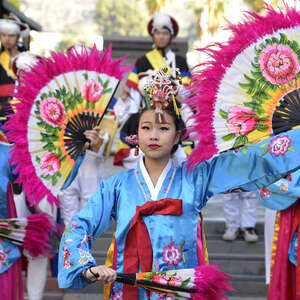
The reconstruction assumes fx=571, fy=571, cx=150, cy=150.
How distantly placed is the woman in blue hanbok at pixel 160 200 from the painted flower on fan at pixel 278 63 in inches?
16.0

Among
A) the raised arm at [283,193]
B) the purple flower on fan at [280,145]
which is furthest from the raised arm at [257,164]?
the raised arm at [283,193]

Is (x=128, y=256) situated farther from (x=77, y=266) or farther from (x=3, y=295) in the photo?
(x=3, y=295)

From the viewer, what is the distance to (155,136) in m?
2.87

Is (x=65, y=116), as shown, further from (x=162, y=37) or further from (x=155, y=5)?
(x=155, y=5)

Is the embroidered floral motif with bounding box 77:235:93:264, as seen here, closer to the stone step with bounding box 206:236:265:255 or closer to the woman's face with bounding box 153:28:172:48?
the stone step with bounding box 206:236:265:255

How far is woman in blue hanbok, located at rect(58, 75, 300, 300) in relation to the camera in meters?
2.69

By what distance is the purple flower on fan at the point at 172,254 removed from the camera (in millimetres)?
2777

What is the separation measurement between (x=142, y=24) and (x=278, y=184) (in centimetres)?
8480

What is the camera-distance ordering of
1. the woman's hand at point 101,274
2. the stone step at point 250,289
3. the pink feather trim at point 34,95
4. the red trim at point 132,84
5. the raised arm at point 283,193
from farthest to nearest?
the red trim at point 132,84 < the stone step at point 250,289 < the raised arm at point 283,193 < the pink feather trim at point 34,95 < the woman's hand at point 101,274

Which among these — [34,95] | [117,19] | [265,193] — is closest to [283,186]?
[265,193]

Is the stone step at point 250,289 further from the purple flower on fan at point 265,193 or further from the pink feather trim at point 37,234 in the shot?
the pink feather trim at point 37,234

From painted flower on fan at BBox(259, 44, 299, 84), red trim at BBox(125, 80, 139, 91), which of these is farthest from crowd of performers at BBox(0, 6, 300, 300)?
red trim at BBox(125, 80, 139, 91)

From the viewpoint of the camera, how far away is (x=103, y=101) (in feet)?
12.8

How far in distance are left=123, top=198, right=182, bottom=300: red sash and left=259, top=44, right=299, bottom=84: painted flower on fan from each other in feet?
2.74
